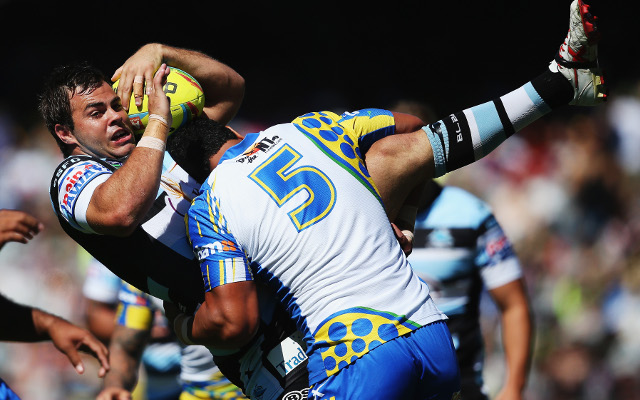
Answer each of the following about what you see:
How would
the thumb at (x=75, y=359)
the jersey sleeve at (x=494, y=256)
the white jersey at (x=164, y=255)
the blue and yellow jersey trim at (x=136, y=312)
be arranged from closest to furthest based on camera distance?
the white jersey at (x=164, y=255)
the thumb at (x=75, y=359)
the jersey sleeve at (x=494, y=256)
the blue and yellow jersey trim at (x=136, y=312)

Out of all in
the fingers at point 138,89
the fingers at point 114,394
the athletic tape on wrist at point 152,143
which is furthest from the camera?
the fingers at point 114,394

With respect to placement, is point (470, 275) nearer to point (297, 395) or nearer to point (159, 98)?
point (297, 395)

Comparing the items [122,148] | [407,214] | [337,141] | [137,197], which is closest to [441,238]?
[407,214]

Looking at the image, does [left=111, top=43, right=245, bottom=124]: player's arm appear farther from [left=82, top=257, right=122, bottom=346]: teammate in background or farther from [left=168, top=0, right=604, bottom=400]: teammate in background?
[left=82, top=257, right=122, bottom=346]: teammate in background

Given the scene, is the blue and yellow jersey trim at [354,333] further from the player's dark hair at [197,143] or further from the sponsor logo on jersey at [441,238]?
the sponsor logo on jersey at [441,238]

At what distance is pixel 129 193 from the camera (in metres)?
3.31

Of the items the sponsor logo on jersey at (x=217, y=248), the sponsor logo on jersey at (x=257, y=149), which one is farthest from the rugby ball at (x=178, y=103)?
the sponsor logo on jersey at (x=217, y=248)

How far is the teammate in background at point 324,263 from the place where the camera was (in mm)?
3164

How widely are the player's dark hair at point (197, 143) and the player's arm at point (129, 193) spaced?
301 mm

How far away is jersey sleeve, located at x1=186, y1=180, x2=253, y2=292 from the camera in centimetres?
324

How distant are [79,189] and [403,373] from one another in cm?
154

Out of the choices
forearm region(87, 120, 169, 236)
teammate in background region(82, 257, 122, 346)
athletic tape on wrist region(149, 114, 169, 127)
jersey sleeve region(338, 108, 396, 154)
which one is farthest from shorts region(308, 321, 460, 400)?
teammate in background region(82, 257, 122, 346)

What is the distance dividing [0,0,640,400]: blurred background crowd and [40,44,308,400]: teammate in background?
415 centimetres

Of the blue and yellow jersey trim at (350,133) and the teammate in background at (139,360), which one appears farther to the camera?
the teammate in background at (139,360)
